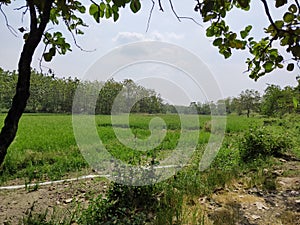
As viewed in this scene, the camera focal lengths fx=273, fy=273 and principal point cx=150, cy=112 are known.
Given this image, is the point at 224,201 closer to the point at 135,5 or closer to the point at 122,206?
the point at 122,206

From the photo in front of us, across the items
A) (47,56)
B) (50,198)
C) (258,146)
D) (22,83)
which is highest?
(47,56)

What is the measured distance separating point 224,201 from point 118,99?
2.34m

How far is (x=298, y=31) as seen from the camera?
1.36m

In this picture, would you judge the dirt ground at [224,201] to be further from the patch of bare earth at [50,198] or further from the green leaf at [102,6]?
the green leaf at [102,6]

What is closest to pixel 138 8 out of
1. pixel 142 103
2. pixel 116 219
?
pixel 116 219

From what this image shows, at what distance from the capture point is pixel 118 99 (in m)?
4.43

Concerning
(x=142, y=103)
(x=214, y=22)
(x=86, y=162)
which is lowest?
(x=86, y=162)

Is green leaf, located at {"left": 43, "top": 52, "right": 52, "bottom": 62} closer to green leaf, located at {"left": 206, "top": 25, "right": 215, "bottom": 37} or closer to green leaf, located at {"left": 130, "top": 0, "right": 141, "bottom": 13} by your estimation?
green leaf, located at {"left": 130, "top": 0, "right": 141, "bottom": 13}

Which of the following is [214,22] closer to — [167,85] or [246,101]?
[167,85]

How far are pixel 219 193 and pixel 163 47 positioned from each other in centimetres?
180

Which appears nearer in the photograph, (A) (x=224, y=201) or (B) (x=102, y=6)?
(B) (x=102, y=6)

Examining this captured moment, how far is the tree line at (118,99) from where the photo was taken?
2899mm

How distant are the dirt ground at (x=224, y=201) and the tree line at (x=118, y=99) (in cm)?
98

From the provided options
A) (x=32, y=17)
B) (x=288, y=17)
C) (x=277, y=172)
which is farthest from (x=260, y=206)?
(x=32, y=17)
